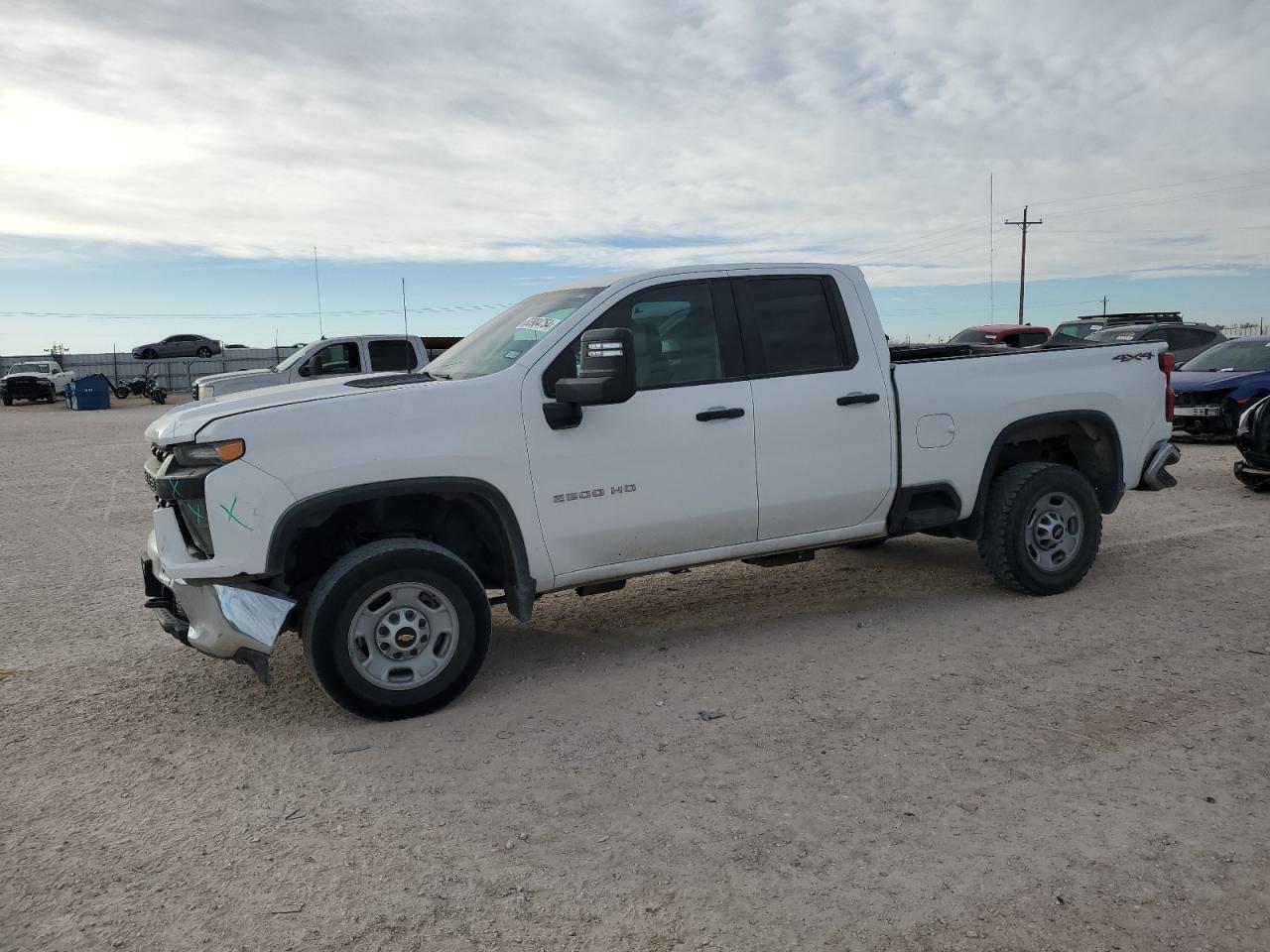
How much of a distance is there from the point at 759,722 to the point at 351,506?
2135 millimetres

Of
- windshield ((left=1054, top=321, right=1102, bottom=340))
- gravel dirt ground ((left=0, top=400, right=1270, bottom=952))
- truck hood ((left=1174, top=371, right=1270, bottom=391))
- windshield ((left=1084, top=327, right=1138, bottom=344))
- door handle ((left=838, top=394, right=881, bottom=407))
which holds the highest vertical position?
windshield ((left=1054, top=321, right=1102, bottom=340))

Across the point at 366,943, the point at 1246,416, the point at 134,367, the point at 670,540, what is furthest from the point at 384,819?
the point at 134,367

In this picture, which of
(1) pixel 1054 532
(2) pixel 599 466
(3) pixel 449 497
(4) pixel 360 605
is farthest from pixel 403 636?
(1) pixel 1054 532

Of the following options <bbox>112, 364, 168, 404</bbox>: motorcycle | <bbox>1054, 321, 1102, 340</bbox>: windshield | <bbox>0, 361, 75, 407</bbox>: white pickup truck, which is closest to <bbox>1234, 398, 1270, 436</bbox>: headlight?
<bbox>1054, 321, 1102, 340</bbox>: windshield

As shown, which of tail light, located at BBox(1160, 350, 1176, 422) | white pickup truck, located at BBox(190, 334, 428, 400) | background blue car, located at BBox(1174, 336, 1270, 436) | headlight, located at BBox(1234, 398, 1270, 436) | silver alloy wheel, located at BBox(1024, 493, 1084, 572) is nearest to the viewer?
silver alloy wheel, located at BBox(1024, 493, 1084, 572)

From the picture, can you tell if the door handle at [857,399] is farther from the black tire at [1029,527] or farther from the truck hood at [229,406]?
the truck hood at [229,406]

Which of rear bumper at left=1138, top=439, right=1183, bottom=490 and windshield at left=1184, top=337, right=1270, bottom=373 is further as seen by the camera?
windshield at left=1184, top=337, right=1270, bottom=373

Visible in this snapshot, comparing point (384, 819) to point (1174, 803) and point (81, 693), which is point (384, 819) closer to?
point (81, 693)

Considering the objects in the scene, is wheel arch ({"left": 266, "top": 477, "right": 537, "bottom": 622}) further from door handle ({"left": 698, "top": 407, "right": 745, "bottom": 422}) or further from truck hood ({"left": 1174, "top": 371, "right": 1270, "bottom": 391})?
truck hood ({"left": 1174, "top": 371, "right": 1270, "bottom": 391})

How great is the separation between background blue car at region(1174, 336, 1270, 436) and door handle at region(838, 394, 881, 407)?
1049cm

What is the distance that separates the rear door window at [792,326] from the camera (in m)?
5.55

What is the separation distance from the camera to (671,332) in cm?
535

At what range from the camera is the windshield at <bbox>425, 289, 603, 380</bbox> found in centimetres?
520

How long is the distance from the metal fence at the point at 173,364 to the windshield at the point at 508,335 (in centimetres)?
4123
